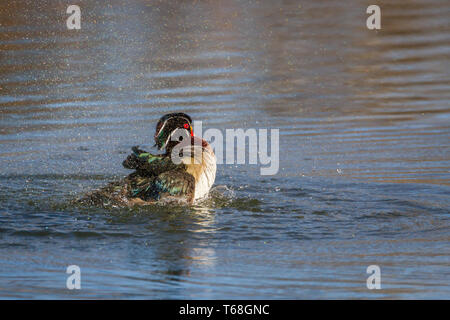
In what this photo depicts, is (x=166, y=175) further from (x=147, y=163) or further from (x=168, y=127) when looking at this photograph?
(x=168, y=127)

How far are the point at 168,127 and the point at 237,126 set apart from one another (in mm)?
3170

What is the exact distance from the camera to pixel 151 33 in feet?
59.5

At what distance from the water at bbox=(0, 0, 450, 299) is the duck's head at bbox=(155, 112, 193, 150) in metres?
0.74

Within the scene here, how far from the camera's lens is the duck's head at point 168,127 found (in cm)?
928

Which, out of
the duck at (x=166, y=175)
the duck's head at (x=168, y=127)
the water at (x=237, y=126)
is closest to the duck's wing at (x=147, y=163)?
the duck at (x=166, y=175)

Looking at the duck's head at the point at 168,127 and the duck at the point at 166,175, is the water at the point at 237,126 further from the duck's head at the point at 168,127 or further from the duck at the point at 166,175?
the duck's head at the point at 168,127

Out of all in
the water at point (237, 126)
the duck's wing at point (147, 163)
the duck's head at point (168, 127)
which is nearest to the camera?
the water at point (237, 126)

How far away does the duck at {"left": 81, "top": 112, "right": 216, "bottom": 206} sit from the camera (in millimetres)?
8836

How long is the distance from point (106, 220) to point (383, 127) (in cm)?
498

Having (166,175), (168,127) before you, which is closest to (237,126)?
(168,127)

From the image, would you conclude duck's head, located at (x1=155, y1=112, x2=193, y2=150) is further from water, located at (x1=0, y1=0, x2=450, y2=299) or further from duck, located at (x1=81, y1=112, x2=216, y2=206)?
water, located at (x1=0, y1=0, x2=450, y2=299)

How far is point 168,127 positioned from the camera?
30.6 feet

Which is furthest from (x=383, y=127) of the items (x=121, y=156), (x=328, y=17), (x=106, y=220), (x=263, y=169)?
(x=328, y=17)

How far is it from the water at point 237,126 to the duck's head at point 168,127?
737 mm
